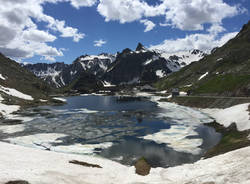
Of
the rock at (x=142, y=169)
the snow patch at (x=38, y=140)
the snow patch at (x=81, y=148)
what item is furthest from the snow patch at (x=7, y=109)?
the rock at (x=142, y=169)

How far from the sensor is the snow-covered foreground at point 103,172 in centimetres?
2096

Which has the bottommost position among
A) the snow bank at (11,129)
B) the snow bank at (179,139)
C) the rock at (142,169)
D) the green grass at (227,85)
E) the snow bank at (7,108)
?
the snow bank at (11,129)

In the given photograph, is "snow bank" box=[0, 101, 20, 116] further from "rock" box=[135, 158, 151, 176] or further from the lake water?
"rock" box=[135, 158, 151, 176]

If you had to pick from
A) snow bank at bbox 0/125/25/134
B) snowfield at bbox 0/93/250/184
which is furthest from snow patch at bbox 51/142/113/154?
snow bank at bbox 0/125/25/134

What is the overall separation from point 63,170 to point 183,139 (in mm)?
33834

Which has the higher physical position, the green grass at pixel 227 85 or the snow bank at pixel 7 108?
the green grass at pixel 227 85

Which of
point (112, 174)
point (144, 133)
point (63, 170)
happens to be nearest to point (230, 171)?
point (112, 174)

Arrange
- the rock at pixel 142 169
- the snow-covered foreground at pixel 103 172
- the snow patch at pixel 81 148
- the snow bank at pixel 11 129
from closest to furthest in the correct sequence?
the snow-covered foreground at pixel 103 172 < the rock at pixel 142 169 < the snow patch at pixel 81 148 < the snow bank at pixel 11 129

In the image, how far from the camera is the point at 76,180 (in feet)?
78.0

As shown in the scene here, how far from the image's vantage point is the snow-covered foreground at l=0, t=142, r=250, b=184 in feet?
68.8

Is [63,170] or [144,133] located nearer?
[63,170]

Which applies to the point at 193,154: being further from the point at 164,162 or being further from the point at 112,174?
the point at 112,174

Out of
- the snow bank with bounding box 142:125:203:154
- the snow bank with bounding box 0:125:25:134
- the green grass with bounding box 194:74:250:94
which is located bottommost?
the snow bank with bounding box 0:125:25:134

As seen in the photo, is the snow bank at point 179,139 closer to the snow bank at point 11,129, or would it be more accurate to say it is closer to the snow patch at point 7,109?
the snow bank at point 11,129
